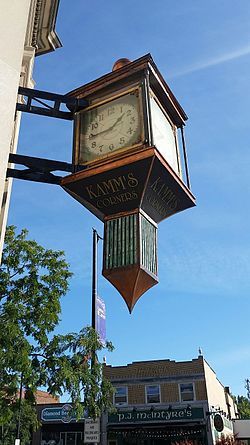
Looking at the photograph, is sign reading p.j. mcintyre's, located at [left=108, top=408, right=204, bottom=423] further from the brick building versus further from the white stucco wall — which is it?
the white stucco wall

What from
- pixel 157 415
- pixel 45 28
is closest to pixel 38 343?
pixel 45 28

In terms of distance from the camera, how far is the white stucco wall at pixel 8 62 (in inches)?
129

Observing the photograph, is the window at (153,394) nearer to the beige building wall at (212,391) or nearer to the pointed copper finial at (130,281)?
the beige building wall at (212,391)

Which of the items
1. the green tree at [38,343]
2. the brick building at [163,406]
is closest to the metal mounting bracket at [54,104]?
the green tree at [38,343]

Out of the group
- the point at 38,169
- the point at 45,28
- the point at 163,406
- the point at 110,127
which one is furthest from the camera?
the point at 163,406

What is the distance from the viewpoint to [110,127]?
4.51m

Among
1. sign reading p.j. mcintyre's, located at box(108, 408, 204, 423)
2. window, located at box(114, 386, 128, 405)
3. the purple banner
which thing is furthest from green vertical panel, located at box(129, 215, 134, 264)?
window, located at box(114, 386, 128, 405)

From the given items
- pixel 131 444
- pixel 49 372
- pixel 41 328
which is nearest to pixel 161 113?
pixel 41 328

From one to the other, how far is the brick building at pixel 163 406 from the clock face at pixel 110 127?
85.4 feet

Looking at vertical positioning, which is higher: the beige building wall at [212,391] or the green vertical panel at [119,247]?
the beige building wall at [212,391]

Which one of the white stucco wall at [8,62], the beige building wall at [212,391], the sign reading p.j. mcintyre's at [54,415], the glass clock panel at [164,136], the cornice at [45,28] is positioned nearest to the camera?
the white stucco wall at [8,62]

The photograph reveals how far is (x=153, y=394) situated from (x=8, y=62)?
28.8 meters

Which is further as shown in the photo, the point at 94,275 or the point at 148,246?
the point at 94,275

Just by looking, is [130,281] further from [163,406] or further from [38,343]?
[163,406]
